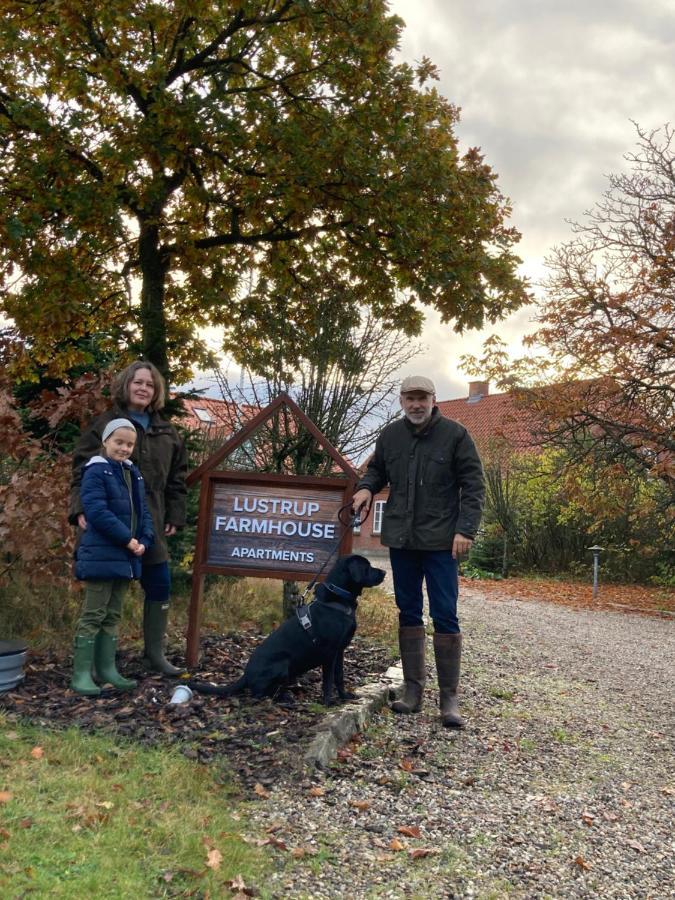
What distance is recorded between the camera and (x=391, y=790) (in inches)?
153

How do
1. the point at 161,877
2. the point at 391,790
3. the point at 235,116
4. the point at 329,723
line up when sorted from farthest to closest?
the point at 235,116, the point at 329,723, the point at 391,790, the point at 161,877

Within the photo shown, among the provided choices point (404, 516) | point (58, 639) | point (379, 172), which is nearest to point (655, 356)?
point (379, 172)

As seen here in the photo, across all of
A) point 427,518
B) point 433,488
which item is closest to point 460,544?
point 427,518

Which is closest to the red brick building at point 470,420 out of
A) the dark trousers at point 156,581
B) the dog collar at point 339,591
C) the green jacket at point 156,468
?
the dog collar at point 339,591

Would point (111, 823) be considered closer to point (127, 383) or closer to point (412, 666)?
point (412, 666)

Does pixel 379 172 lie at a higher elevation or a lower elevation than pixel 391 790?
higher

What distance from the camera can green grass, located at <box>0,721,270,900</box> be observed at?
8.89ft

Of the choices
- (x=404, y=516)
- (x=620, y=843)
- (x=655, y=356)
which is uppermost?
(x=655, y=356)

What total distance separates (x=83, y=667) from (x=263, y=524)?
1544 mm

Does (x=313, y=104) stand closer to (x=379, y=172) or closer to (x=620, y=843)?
(x=379, y=172)

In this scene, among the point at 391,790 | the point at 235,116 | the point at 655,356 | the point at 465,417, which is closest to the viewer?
the point at 391,790

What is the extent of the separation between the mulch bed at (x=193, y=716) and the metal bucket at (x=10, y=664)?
7 centimetres

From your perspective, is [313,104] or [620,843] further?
[313,104]

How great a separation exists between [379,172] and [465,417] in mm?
28910
